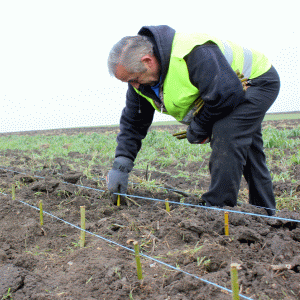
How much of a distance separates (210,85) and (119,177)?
1094mm

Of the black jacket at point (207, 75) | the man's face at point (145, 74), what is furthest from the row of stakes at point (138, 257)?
the man's face at point (145, 74)

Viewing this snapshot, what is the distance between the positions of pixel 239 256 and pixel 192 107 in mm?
1095

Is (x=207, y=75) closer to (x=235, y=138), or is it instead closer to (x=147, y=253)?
(x=235, y=138)

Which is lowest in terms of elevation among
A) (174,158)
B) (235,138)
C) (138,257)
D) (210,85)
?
(174,158)

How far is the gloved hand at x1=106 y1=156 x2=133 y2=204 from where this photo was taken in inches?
99.3

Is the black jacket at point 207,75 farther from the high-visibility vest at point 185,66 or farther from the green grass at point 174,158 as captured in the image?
the green grass at point 174,158

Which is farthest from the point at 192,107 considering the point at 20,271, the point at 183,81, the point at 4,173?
the point at 4,173

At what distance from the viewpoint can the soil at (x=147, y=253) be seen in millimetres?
1318

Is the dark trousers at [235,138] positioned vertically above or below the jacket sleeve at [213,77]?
below

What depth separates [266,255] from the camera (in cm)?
153

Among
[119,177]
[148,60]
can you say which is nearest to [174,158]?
[119,177]

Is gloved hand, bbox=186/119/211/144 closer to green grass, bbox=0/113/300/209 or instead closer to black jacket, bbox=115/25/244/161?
black jacket, bbox=115/25/244/161

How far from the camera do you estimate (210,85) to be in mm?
1850

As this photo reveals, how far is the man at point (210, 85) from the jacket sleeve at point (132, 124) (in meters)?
0.34
